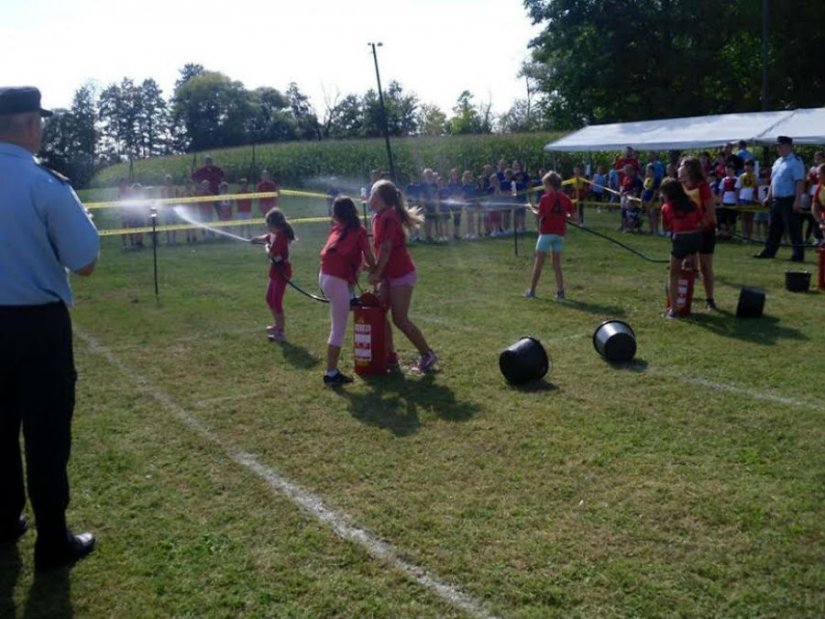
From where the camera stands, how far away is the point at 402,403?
693 cm

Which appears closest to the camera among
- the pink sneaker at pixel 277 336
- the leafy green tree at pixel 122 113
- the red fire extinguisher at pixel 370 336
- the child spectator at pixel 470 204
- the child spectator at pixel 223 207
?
the red fire extinguisher at pixel 370 336

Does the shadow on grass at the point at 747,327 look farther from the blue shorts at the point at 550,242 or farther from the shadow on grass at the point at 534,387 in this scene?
the shadow on grass at the point at 534,387

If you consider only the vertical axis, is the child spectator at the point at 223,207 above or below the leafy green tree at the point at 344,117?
below

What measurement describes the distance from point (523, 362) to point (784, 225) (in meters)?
10.4

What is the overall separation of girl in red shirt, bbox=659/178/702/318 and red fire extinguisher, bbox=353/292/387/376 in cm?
402

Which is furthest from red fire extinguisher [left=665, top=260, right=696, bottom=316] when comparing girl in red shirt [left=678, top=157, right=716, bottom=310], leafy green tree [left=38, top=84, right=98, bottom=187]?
leafy green tree [left=38, top=84, right=98, bottom=187]

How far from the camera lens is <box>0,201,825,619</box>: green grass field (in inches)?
156

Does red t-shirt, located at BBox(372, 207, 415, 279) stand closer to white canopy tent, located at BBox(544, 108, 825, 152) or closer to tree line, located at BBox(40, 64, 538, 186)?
white canopy tent, located at BBox(544, 108, 825, 152)

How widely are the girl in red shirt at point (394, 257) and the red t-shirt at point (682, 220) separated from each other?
358 cm

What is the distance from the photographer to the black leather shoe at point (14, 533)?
4582 mm

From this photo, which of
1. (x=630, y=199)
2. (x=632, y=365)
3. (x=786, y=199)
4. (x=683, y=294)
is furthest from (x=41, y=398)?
(x=630, y=199)

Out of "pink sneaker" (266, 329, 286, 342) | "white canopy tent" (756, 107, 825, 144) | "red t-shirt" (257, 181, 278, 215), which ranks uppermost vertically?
"white canopy tent" (756, 107, 825, 144)

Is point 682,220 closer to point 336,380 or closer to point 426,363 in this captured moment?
point 426,363

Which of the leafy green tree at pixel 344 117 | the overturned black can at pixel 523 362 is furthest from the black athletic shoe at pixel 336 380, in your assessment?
the leafy green tree at pixel 344 117
